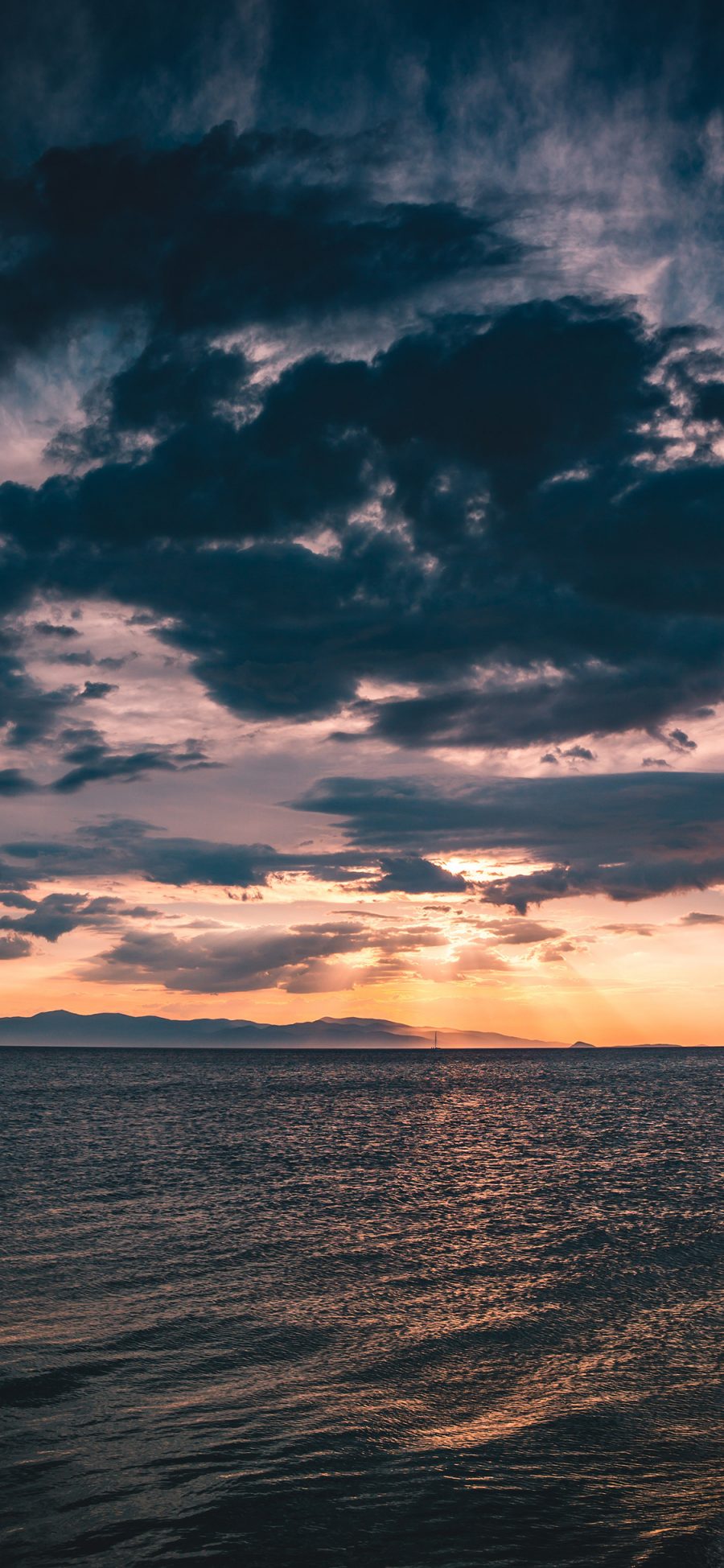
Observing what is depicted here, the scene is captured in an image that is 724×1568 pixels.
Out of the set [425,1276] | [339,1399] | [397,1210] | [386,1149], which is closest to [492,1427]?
[339,1399]

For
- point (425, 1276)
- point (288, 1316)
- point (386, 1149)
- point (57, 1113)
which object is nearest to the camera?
point (288, 1316)

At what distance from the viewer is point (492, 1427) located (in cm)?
1803

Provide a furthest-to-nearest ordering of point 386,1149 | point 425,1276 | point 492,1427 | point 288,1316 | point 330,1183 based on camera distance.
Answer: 1. point 386,1149
2. point 330,1183
3. point 425,1276
4. point 288,1316
5. point 492,1427

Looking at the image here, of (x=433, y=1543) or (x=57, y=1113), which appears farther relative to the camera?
(x=57, y=1113)

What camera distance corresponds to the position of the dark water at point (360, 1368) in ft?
46.4

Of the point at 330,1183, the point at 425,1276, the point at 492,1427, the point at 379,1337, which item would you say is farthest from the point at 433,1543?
the point at 330,1183

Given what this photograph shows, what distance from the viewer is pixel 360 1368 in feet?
69.2

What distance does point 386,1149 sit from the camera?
65062mm

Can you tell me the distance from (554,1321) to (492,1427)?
7781mm

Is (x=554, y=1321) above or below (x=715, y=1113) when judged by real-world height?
above

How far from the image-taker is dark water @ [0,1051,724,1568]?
1414 centimetres

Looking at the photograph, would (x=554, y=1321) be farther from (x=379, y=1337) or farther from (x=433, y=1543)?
(x=433, y=1543)

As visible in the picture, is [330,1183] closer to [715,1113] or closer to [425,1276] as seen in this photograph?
[425,1276]

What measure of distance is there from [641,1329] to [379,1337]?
6.96 m
